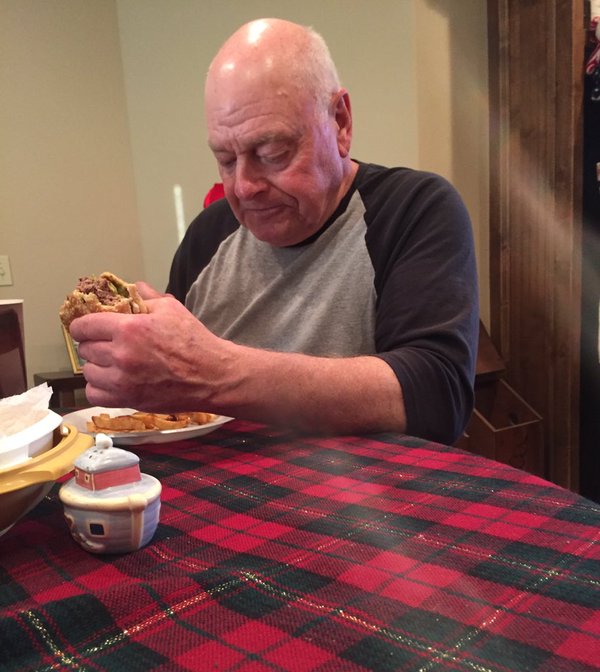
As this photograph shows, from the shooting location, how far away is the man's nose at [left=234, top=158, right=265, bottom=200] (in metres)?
1.15

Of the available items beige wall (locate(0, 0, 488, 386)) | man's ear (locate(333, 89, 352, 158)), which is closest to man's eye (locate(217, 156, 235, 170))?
man's ear (locate(333, 89, 352, 158))

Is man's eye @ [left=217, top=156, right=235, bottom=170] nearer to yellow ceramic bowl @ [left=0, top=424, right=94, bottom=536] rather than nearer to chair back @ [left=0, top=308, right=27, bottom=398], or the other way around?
chair back @ [left=0, top=308, right=27, bottom=398]

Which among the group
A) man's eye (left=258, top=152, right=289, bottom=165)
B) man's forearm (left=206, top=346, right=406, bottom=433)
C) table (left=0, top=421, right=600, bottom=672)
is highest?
man's eye (left=258, top=152, right=289, bottom=165)

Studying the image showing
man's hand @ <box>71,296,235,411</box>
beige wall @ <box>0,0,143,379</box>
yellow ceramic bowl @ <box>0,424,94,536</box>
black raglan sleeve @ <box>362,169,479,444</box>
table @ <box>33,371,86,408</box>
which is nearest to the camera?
yellow ceramic bowl @ <box>0,424,94,536</box>

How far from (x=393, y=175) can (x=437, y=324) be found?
433mm

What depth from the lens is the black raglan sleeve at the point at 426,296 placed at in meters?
0.94

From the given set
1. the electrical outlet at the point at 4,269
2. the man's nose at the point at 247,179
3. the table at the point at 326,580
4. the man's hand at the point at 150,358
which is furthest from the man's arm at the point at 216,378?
the electrical outlet at the point at 4,269

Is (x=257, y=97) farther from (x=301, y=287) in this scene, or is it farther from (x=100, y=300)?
(x=100, y=300)

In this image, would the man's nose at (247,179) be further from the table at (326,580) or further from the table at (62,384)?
the table at (62,384)

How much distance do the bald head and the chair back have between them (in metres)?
0.59

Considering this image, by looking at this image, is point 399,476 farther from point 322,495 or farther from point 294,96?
point 294,96

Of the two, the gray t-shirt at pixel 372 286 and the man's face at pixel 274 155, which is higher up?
the man's face at pixel 274 155

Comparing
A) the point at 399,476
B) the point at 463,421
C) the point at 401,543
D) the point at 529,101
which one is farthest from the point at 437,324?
the point at 529,101

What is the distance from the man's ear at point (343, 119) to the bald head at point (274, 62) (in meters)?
0.06
